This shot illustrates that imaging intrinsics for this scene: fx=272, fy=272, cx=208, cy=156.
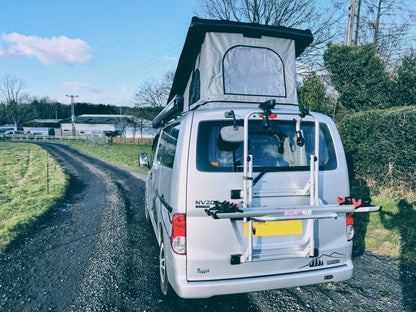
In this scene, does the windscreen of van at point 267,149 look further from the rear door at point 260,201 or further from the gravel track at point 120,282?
the gravel track at point 120,282

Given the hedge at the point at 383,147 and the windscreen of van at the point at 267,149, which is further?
the hedge at the point at 383,147

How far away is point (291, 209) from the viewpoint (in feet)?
7.25

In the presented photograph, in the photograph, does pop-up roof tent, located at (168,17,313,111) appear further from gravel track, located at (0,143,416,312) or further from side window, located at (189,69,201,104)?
gravel track, located at (0,143,416,312)

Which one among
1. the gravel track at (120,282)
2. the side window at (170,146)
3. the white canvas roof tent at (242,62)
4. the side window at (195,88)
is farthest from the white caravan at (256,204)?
the side window at (195,88)

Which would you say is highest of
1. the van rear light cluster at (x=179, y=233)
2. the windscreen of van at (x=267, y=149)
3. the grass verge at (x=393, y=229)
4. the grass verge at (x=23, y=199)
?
the windscreen of van at (x=267, y=149)

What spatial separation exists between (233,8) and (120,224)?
53.7ft

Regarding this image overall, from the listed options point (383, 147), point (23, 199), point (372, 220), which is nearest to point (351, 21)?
point (383, 147)

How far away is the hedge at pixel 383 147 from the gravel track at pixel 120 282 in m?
3.10

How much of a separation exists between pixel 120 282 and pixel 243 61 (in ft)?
11.8

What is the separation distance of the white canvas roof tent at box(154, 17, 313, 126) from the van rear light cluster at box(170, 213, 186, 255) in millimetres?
1946

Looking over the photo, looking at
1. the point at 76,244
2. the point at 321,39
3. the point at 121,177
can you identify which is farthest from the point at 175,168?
the point at 321,39

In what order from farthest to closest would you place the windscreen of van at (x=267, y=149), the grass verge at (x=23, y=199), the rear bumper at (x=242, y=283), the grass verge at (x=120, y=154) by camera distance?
the grass verge at (x=120, y=154), the grass verge at (x=23, y=199), the windscreen of van at (x=267, y=149), the rear bumper at (x=242, y=283)

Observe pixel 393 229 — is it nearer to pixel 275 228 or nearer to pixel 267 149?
pixel 275 228

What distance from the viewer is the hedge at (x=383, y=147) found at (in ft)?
19.7
